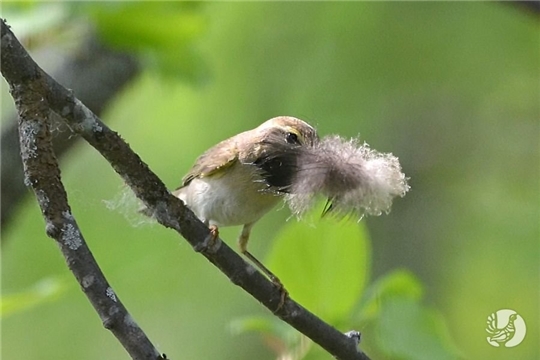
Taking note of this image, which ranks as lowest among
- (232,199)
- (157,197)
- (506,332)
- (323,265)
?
(506,332)

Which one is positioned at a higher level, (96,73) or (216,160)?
(96,73)

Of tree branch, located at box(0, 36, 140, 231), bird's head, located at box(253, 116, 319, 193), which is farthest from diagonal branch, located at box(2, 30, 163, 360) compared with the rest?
tree branch, located at box(0, 36, 140, 231)

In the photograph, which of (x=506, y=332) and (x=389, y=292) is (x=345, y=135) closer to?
(x=506, y=332)

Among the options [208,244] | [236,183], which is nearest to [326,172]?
[208,244]

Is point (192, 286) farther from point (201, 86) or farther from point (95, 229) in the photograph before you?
point (201, 86)

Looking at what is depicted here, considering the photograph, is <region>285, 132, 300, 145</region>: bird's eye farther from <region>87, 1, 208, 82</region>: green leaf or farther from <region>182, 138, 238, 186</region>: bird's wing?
<region>87, 1, 208, 82</region>: green leaf

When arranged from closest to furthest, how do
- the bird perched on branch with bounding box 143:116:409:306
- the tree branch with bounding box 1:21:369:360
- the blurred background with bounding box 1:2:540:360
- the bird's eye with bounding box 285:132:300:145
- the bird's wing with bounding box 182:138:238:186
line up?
the tree branch with bounding box 1:21:369:360, the bird perched on branch with bounding box 143:116:409:306, the bird's eye with bounding box 285:132:300:145, the bird's wing with bounding box 182:138:238:186, the blurred background with bounding box 1:2:540:360

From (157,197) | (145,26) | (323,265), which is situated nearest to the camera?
(157,197)
